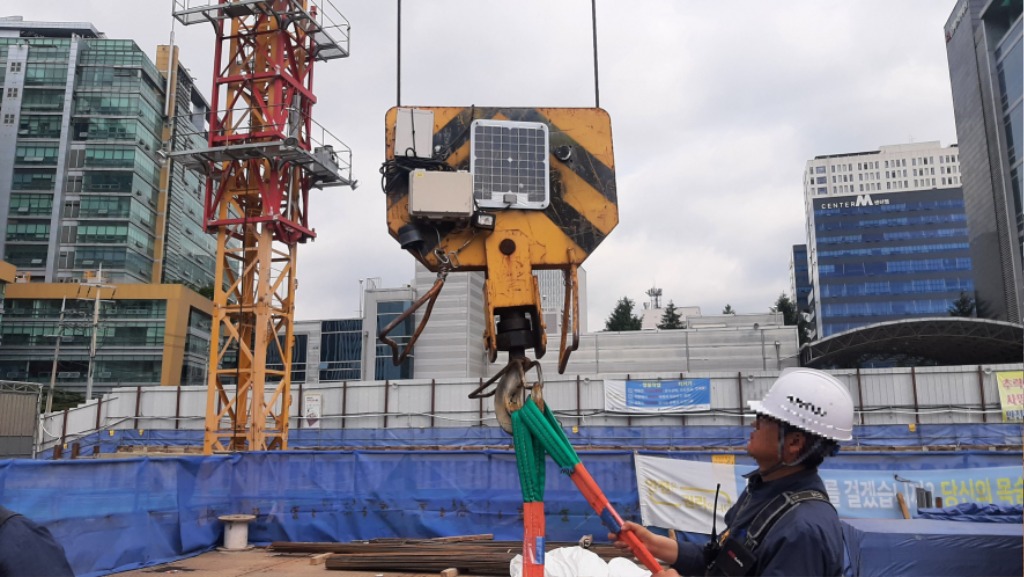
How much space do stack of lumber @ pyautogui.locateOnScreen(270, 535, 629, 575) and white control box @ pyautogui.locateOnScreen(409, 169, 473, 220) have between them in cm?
685

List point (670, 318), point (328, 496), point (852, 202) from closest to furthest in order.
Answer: point (328, 496)
point (670, 318)
point (852, 202)

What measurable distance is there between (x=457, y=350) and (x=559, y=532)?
99.5ft

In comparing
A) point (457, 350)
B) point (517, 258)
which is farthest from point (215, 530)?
point (457, 350)

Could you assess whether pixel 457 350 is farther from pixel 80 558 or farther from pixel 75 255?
pixel 75 255

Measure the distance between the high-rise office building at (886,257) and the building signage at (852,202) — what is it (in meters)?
0.15

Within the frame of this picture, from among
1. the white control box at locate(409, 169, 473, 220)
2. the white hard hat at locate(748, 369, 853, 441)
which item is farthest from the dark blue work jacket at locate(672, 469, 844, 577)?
the white control box at locate(409, 169, 473, 220)

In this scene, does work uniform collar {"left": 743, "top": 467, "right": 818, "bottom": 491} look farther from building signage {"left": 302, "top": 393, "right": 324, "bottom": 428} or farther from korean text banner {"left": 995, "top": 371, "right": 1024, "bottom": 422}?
building signage {"left": 302, "top": 393, "right": 324, "bottom": 428}

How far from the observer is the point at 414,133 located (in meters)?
4.25

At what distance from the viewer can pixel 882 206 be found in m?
110

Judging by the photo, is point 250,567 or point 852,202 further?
point 852,202

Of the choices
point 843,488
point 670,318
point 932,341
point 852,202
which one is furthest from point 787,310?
point 843,488

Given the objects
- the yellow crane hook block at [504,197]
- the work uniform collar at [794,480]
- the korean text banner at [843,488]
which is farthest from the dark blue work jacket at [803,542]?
the korean text banner at [843,488]

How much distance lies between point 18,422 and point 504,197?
1227 inches

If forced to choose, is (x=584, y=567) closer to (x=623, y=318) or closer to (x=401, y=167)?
(x=401, y=167)
